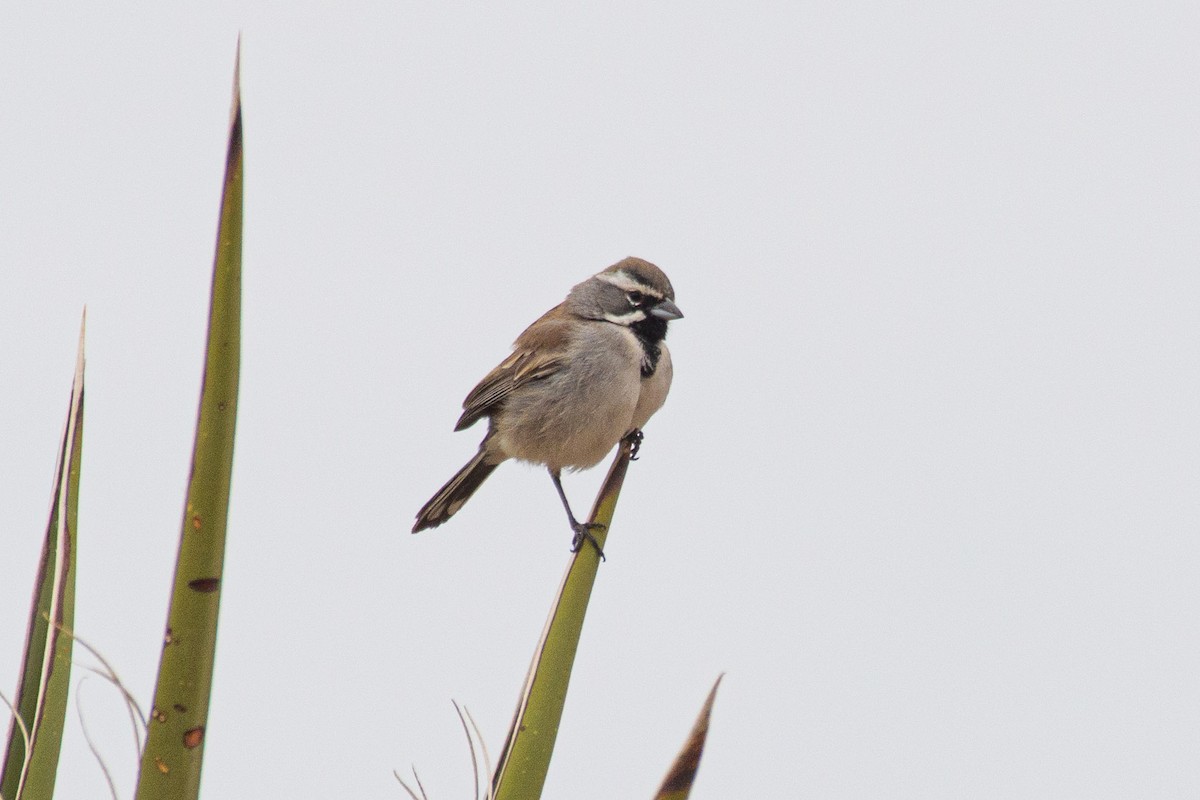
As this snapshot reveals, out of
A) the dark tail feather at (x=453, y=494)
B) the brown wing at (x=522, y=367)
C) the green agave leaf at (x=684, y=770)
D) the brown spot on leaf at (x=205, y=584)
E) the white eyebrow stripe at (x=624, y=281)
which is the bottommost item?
the dark tail feather at (x=453, y=494)

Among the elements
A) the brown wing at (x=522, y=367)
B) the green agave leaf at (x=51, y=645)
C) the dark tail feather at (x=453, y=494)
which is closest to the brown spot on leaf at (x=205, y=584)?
the green agave leaf at (x=51, y=645)

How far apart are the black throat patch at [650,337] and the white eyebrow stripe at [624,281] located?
0.15m

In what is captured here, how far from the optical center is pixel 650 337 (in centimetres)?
588

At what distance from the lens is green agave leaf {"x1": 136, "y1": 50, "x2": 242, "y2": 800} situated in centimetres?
194

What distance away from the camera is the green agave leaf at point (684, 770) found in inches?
75.8

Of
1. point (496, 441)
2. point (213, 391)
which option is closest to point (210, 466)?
point (213, 391)

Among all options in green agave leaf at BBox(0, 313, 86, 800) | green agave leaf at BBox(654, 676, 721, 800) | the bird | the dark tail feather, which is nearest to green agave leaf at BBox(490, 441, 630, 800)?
green agave leaf at BBox(654, 676, 721, 800)

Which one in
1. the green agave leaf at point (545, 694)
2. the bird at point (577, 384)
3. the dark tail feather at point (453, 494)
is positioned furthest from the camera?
the dark tail feather at point (453, 494)

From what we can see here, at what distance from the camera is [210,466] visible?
198 cm

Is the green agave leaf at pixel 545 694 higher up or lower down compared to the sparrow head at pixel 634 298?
lower down

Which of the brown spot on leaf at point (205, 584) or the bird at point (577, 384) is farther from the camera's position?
the bird at point (577, 384)

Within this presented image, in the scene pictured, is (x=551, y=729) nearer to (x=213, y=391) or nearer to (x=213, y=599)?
(x=213, y=599)

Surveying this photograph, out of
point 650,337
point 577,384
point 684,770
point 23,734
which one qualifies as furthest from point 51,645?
point 650,337

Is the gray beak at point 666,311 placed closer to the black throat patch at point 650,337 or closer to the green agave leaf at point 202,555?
the black throat patch at point 650,337
